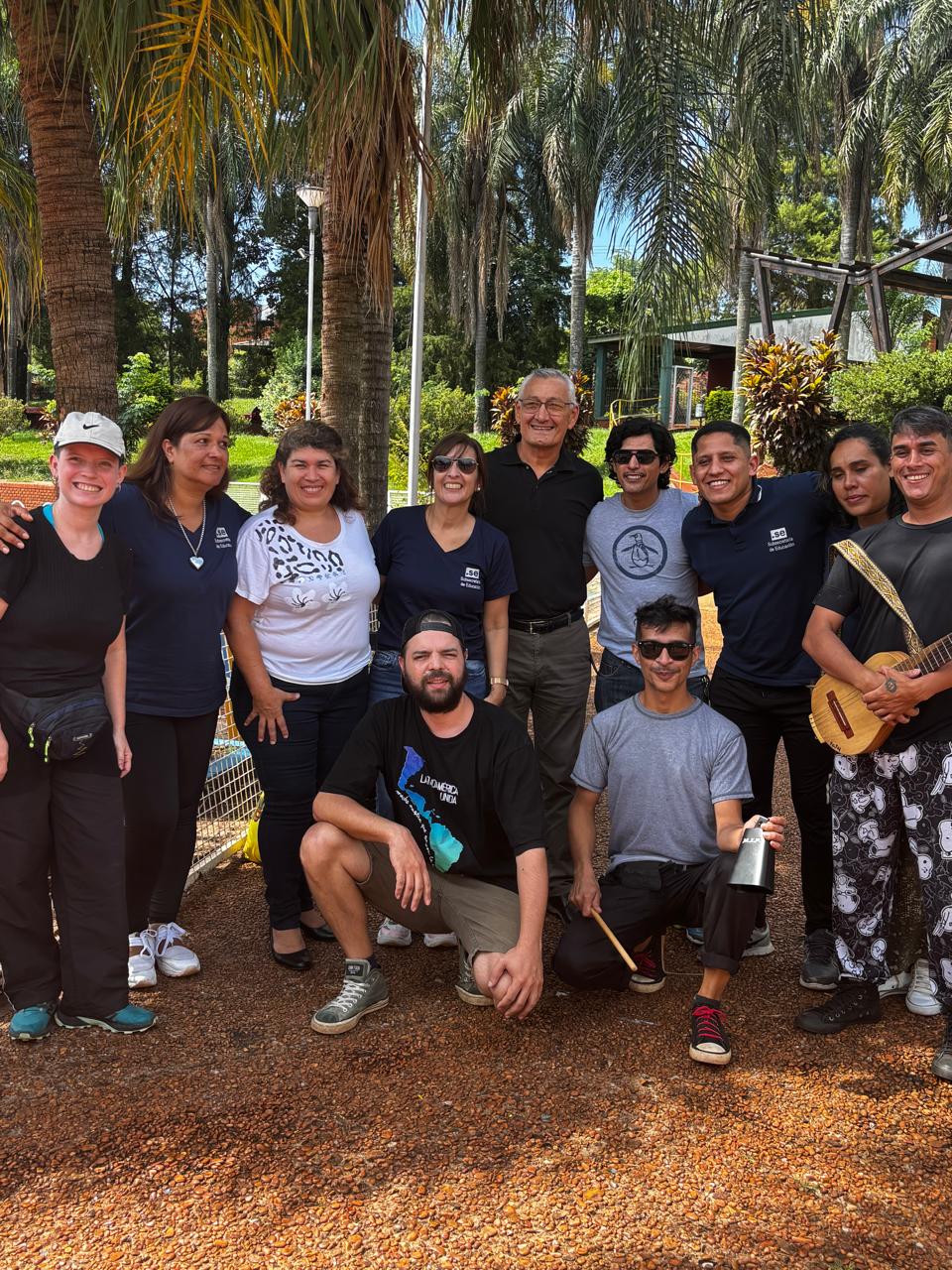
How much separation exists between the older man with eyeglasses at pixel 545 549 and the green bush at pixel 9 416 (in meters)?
34.0

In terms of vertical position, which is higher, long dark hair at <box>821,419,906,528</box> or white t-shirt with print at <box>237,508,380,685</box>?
long dark hair at <box>821,419,906,528</box>

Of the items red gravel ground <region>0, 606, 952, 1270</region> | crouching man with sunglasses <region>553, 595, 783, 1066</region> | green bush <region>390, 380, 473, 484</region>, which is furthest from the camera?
green bush <region>390, 380, 473, 484</region>

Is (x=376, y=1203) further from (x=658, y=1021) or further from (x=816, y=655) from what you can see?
(x=816, y=655)

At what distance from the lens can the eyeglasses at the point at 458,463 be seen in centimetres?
404

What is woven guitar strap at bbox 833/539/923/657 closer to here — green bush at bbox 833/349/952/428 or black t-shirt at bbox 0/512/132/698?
black t-shirt at bbox 0/512/132/698

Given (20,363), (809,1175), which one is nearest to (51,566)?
(809,1175)

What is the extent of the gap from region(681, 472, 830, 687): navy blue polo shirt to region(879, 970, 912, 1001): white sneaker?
43.8 inches

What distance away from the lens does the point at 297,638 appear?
394 centimetres

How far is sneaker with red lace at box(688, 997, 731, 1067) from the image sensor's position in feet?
11.0

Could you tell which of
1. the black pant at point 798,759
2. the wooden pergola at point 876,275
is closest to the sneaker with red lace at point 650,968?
the black pant at point 798,759

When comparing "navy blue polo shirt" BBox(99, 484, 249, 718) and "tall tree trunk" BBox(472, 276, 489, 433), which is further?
"tall tree trunk" BBox(472, 276, 489, 433)

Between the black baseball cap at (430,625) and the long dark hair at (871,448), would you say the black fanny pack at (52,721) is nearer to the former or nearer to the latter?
the black baseball cap at (430,625)

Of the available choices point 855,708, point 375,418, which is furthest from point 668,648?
point 375,418

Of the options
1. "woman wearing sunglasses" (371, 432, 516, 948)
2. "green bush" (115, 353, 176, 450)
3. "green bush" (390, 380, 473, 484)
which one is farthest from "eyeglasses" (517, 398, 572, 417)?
"green bush" (115, 353, 176, 450)
